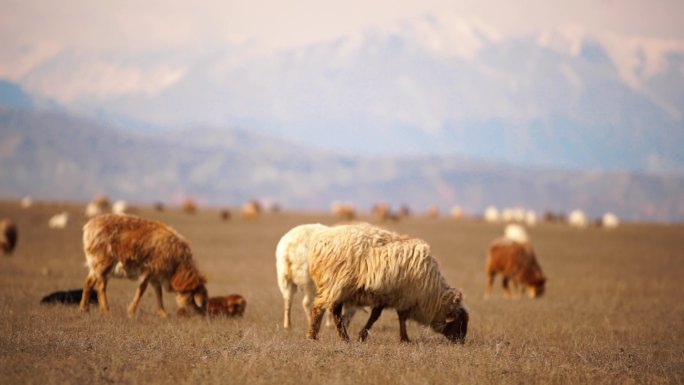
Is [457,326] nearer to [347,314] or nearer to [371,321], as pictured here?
[371,321]

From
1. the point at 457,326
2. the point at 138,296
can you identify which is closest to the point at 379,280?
the point at 457,326

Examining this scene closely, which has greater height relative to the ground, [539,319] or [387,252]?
[387,252]

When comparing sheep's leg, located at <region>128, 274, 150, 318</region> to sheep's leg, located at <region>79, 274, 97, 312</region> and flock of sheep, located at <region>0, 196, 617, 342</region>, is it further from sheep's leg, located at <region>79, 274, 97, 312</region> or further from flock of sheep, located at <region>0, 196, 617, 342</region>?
sheep's leg, located at <region>79, 274, 97, 312</region>

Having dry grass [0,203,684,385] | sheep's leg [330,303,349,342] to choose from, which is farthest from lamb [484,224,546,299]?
sheep's leg [330,303,349,342]

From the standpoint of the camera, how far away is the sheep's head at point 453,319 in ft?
41.2

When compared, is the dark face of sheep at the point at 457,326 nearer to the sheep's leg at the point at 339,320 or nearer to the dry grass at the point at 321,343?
the dry grass at the point at 321,343

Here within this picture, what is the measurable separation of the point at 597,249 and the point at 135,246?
126 feet

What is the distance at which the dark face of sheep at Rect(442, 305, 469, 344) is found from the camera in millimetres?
12664

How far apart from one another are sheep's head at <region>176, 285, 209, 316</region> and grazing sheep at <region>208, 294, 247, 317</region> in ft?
0.83

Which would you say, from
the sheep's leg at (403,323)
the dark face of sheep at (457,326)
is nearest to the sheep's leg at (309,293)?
the sheep's leg at (403,323)

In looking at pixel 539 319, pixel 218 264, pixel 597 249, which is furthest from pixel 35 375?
pixel 597 249

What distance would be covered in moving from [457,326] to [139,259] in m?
6.46

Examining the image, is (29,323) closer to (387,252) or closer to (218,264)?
(387,252)

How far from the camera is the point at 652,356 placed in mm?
12719
